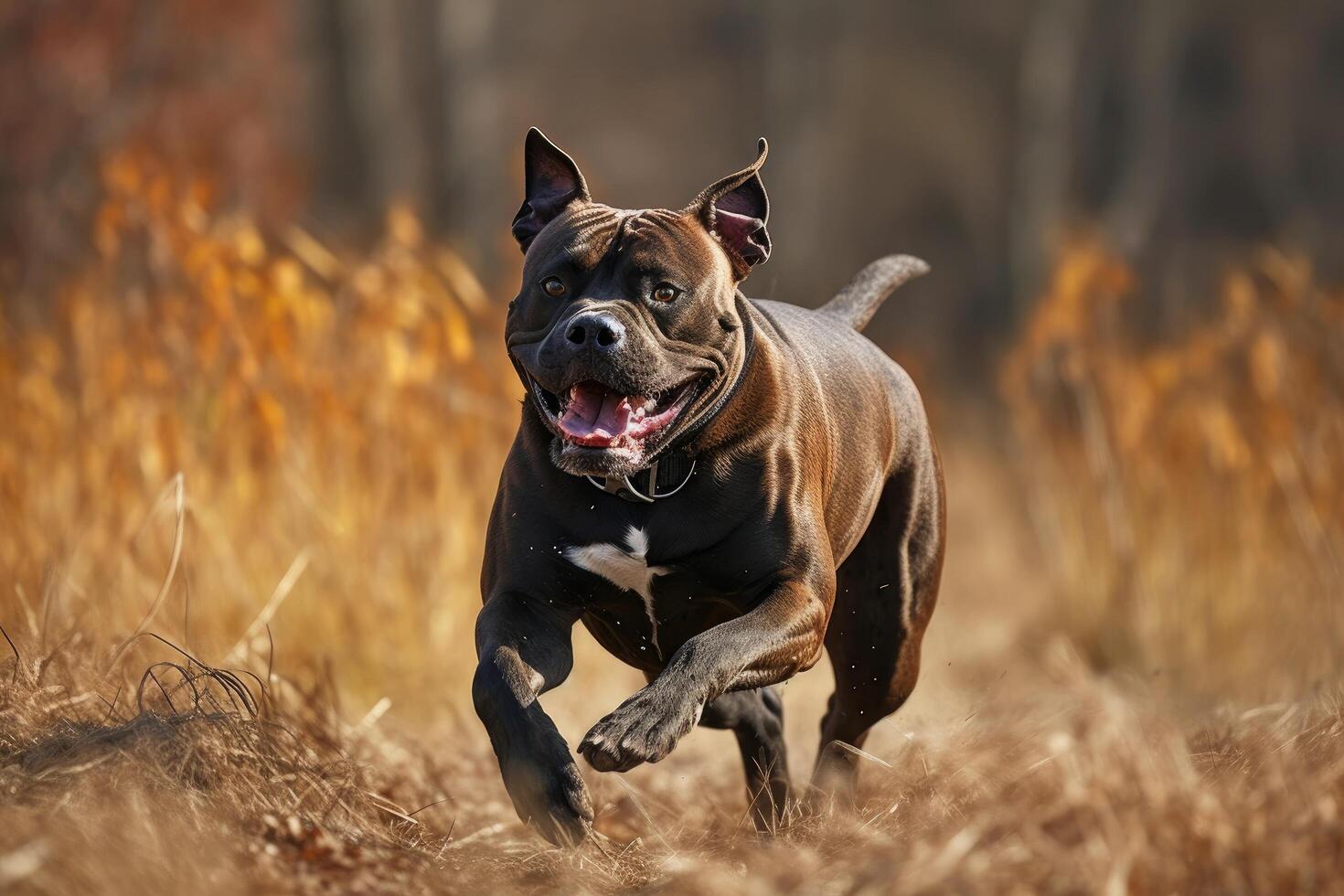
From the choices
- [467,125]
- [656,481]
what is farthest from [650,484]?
[467,125]

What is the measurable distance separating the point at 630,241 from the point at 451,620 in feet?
8.40

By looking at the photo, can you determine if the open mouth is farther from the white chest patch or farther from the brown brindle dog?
the white chest patch

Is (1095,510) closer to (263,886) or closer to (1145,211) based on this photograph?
(263,886)

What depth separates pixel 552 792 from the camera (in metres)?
3.05

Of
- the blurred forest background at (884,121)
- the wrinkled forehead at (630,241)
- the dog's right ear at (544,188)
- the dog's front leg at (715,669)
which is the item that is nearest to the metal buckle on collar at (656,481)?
the dog's front leg at (715,669)

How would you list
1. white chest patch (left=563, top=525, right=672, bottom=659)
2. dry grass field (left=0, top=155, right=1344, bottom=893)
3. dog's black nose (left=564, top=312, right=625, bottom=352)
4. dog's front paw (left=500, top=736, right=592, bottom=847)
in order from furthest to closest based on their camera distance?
white chest patch (left=563, top=525, right=672, bottom=659) < dog's black nose (left=564, top=312, right=625, bottom=352) < dog's front paw (left=500, top=736, right=592, bottom=847) < dry grass field (left=0, top=155, right=1344, bottom=893)

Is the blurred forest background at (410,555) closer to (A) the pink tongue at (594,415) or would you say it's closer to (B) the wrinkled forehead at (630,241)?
(A) the pink tongue at (594,415)

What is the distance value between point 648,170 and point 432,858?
63.7ft

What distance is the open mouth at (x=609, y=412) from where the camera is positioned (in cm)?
325

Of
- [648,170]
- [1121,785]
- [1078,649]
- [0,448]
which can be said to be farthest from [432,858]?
[648,170]

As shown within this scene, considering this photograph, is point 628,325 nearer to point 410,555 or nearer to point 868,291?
point 868,291

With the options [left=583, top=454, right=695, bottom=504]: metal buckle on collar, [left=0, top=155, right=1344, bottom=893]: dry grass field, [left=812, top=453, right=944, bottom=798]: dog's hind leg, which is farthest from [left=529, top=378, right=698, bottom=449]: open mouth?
[left=812, top=453, right=944, bottom=798]: dog's hind leg

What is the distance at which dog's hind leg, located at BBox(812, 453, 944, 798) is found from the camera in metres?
4.18

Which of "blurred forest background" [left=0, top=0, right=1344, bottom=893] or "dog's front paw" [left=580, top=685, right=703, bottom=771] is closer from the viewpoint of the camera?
"blurred forest background" [left=0, top=0, right=1344, bottom=893]
